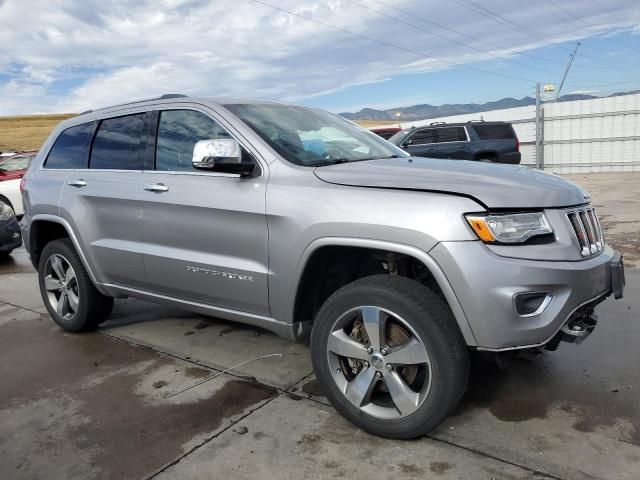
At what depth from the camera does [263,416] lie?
3176 mm

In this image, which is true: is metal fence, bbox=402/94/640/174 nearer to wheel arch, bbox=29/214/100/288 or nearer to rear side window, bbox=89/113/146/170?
rear side window, bbox=89/113/146/170

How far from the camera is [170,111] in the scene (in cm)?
390

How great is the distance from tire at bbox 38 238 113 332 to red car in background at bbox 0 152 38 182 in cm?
908

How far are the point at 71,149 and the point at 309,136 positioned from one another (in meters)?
2.24

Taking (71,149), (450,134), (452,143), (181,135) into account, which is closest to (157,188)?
(181,135)

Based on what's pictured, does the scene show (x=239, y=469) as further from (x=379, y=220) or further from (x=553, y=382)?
(x=553, y=382)

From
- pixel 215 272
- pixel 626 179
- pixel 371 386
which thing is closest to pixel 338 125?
pixel 215 272

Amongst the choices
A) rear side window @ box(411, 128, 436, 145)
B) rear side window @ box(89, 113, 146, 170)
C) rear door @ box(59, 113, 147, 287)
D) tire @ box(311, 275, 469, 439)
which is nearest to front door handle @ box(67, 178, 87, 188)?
rear door @ box(59, 113, 147, 287)

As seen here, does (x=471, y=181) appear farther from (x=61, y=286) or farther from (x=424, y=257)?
(x=61, y=286)

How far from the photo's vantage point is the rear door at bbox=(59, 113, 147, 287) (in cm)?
397

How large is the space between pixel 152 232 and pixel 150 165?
1.59 ft

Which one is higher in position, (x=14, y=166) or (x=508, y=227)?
(x=508, y=227)

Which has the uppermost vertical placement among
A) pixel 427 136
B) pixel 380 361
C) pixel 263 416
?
pixel 427 136

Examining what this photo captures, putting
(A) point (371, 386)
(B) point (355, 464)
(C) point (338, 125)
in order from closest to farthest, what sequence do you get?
(B) point (355, 464)
(A) point (371, 386)
(C) point (338, 125)
